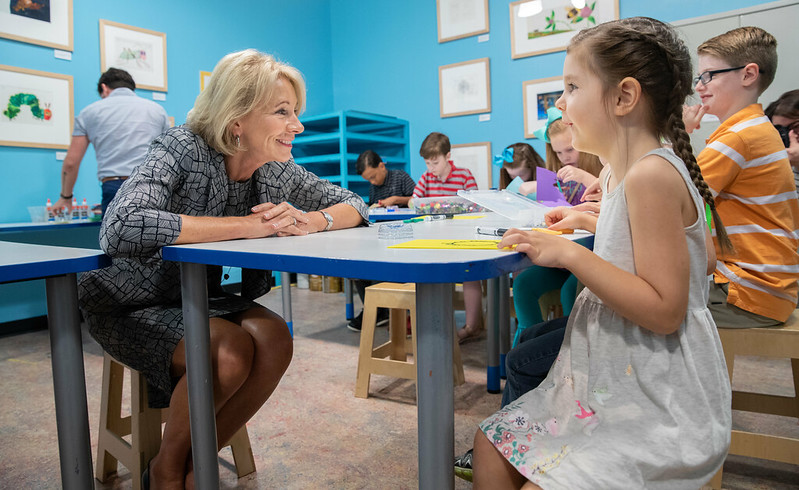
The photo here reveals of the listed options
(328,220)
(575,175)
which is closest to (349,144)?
(575,175)

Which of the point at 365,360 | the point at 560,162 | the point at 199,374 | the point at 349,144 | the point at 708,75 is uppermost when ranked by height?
the point at 349,144

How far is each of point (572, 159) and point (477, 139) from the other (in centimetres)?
242

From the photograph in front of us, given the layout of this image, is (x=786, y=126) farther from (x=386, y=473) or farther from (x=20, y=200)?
(x=20, y=200)

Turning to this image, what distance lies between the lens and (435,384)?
2.37 feet

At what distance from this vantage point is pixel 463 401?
82.6 inches

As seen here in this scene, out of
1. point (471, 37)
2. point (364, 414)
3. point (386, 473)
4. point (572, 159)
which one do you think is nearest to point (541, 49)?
point (471, 37)

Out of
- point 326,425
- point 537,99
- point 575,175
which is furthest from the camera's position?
point 537,99

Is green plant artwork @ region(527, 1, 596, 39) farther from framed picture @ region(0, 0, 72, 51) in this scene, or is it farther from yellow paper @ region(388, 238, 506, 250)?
yellow paper @ region(388, 238, 506, 250)

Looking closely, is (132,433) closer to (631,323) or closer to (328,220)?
(328,220)

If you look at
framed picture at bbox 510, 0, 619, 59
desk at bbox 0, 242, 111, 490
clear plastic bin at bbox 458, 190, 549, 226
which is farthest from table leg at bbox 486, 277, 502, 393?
framed picture at bbox 510, 0, 619, 59

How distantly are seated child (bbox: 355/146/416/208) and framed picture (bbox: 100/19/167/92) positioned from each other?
5.34 ft

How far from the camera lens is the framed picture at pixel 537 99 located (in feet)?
14.4

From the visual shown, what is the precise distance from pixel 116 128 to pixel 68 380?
8.70 ft

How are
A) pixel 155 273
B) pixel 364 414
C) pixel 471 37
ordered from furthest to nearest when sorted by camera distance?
pixel 471 37 < pixel 364 414 < pixel 155 273
